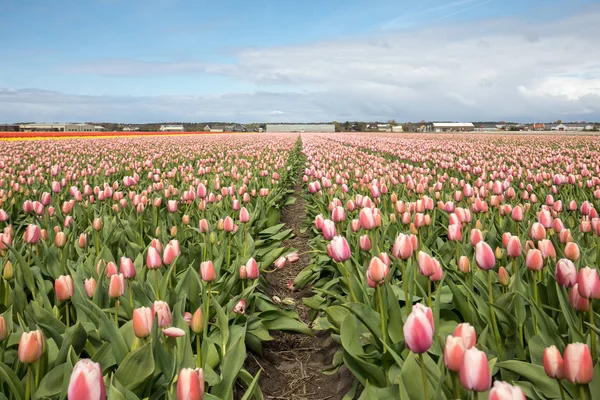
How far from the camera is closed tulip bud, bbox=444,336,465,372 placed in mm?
1436

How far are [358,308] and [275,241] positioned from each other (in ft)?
10.2

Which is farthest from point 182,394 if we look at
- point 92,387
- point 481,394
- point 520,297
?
point 520,297

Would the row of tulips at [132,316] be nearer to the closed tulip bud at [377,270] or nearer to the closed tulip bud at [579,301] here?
the closed tulip bud at [377,270]

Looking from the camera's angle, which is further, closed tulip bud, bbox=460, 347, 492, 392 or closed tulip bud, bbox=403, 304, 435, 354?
closed tulip bud, bbox=403, 304, 435, 354

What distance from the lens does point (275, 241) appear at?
5578mm

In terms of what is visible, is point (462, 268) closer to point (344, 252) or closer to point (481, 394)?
point (344, 252)

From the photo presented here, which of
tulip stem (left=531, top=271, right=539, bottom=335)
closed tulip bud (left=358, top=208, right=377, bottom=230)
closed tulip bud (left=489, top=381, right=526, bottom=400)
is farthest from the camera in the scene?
closed tulip bud (left=358, top=208, right=377, bottom=230)

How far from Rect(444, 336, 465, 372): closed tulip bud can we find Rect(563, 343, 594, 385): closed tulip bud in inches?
11.7

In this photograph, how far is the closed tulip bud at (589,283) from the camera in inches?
73.8

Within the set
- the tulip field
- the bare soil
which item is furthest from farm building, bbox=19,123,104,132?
the bare soil

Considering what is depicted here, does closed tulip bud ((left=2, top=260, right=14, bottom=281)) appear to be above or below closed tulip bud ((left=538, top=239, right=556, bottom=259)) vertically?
below

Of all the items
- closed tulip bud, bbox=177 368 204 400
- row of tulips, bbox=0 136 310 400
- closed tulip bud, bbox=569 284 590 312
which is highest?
closed tulip bud, bbox=177 368 204 400

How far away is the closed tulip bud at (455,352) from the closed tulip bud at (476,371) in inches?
4.8

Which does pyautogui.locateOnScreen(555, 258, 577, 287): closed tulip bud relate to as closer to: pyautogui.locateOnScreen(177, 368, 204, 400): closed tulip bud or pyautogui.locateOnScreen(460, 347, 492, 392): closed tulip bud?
pyautogui.locateOnScreen(460, 347, 492, 392): closed tulip bud
